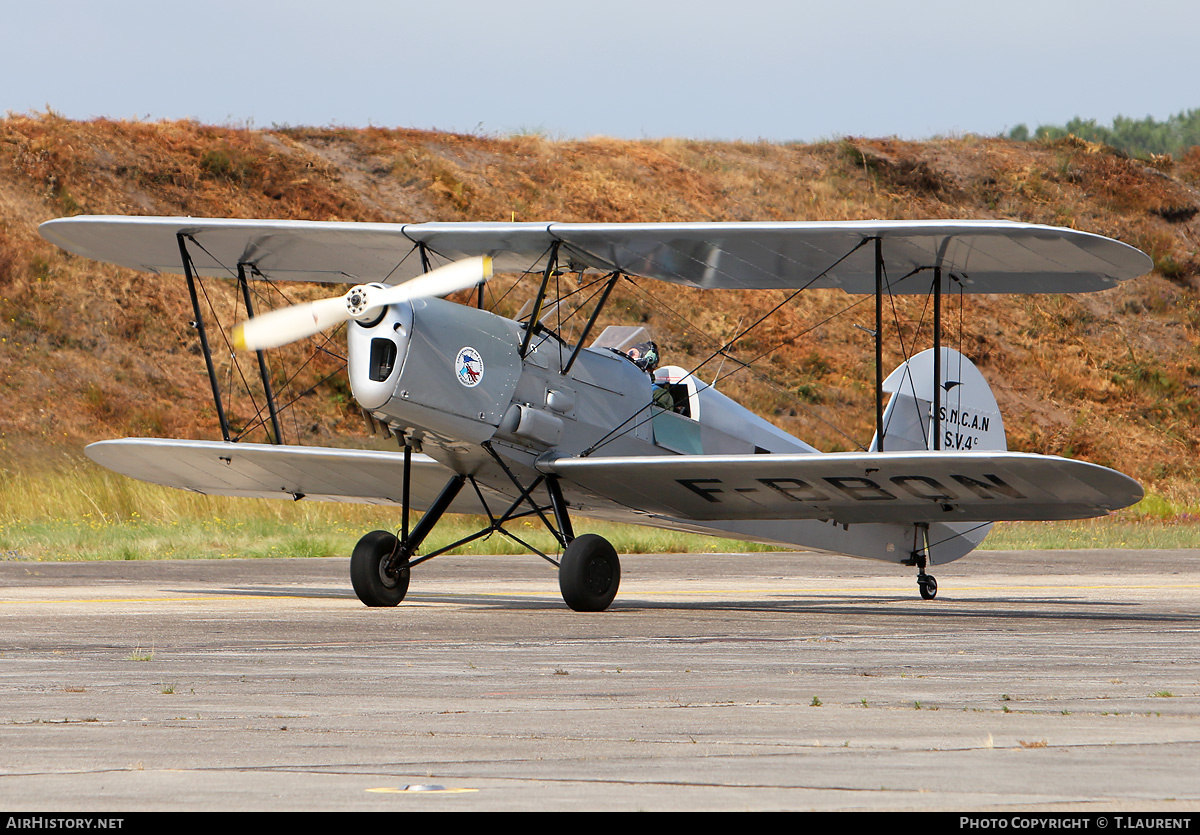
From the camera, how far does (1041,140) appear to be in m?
60.0

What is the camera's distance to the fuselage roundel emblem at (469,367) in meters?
11.5

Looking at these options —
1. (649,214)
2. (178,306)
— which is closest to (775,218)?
(649,214)

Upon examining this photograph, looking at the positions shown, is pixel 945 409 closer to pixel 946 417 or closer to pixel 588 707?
pixel 946 417

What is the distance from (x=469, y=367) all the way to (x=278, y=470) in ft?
11.8

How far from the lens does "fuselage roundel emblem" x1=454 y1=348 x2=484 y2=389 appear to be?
11492mm

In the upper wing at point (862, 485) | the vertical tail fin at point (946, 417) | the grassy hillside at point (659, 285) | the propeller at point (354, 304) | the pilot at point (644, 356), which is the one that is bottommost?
the upper wing at point (862, 485)

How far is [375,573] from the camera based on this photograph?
1197 cm

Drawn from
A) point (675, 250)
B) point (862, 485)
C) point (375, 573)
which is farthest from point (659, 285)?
point (375, 573)

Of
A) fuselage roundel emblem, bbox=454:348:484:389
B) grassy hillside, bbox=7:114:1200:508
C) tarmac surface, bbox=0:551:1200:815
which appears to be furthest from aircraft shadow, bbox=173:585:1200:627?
grassy hillside, bbox=7:114:1200:508

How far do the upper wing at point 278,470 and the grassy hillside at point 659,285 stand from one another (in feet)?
64.3

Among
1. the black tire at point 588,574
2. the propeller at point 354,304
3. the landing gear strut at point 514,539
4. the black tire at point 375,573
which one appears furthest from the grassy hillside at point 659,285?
the black tire at point 588,574

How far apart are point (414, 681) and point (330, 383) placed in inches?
1360

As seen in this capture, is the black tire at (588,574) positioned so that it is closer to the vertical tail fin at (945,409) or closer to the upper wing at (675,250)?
the upper wing at (675,250)
